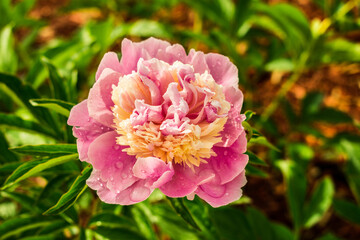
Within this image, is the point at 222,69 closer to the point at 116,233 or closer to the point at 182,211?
the point at 182,211

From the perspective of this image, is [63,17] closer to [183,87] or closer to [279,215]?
[279,215]

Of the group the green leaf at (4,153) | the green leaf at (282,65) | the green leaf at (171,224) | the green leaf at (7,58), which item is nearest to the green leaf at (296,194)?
the green leaf at (171,224)

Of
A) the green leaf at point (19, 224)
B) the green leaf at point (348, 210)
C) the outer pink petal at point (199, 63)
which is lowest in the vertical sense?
the green leaf at point (348, 210)

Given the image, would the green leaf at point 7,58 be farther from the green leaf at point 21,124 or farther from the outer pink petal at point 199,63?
the outer pink petal at point 199,63

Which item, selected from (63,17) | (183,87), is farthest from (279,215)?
(63,17)

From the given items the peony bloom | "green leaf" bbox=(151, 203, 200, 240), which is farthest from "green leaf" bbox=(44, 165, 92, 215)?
"green leaf" bbox=(151, 203, 200, 240)

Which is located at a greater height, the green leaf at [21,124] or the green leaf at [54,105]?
the green leaf at [54,105]
